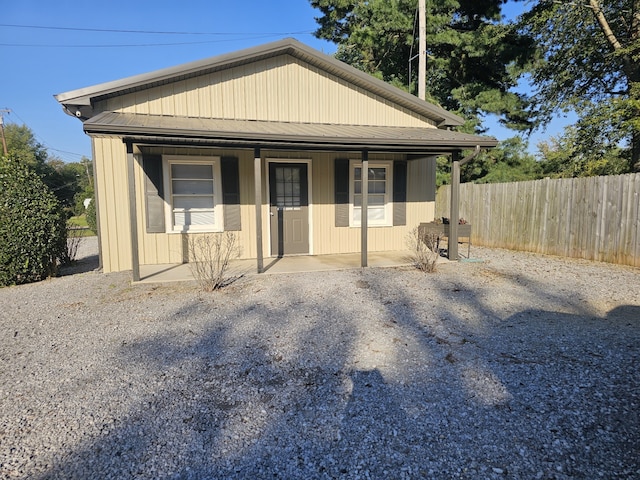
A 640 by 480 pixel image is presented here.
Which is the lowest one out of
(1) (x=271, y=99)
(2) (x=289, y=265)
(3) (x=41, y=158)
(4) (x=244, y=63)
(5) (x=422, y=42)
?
(2) (x=289, y=265)

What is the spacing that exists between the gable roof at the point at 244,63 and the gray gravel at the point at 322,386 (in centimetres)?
356

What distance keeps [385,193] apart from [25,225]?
7.03 m

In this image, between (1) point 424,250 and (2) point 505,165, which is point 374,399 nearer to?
(1) point 424,250

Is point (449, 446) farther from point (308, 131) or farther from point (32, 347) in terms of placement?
point (308, 131)

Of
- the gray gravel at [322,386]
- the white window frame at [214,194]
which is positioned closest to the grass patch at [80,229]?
the white window frame at [214,194]

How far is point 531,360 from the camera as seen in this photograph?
317 centimetres

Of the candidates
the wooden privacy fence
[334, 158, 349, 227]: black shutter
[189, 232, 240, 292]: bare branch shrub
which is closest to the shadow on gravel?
[189, 232, 240, 292]: bare branch shrub

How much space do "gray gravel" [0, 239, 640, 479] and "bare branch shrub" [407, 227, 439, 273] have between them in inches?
56.0

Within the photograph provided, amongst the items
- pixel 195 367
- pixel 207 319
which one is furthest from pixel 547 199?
pixel 195 367

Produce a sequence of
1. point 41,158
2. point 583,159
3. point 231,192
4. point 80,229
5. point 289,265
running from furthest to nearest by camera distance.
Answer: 1. point 41,158
2. point 583,159
3. point 80,229
4. point 231,192
5. point 289,265

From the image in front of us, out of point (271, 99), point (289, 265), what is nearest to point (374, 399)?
point (289, 265)

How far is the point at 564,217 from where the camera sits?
27.3 ft

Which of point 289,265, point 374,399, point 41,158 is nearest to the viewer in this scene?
point 374,399

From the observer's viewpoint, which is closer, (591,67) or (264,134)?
(264,134)
